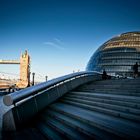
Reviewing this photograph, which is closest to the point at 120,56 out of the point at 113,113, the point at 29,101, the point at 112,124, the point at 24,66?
the point at 29,101

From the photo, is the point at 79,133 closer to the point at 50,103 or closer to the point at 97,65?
the point at 50,103

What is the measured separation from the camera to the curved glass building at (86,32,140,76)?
4184 cm

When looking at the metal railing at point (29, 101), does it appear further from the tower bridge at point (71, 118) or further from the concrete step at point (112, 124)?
the concrete step at point (112, 124)

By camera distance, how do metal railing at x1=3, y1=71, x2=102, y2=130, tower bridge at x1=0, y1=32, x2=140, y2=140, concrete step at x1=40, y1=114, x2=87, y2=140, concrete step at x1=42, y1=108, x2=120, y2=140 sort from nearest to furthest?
1. concrete step at x1=42, y1=108, x2=120, y2=140
2. tower bridge at x1=0, y1=32, x2=140, y2=140
3. concrete step at x1=40, y1=114, x2=87, y2=140
4. metal railing at x1=3, y1=71, x2=102, y2=130

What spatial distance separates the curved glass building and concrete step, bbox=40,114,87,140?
37.7 metres

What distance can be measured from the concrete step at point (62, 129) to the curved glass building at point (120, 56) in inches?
1484

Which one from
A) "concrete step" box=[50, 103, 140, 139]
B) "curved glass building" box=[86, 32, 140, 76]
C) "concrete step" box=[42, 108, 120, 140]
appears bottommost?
"concrete step" box=[42, 108, 120, 140]

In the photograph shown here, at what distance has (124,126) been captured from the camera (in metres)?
3.55

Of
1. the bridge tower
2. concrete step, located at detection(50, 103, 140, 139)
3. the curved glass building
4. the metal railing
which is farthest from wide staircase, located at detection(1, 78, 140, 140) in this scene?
the bridge tower

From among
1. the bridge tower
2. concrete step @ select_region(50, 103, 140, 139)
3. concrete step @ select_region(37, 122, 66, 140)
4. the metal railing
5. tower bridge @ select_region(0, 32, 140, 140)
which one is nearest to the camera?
concrete step @ select_region(50, 103, 140, 139)

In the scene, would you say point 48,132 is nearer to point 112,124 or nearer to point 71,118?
point 71,118

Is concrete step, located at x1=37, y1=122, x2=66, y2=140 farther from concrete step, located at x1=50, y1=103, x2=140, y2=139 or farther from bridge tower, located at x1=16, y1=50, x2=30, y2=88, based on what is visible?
bridge tower, located at x1=16, y1=50, x2=30, y2=88

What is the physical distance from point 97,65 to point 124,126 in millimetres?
42827

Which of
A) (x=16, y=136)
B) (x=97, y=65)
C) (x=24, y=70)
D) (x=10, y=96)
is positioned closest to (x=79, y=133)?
(x=16, y=136)
